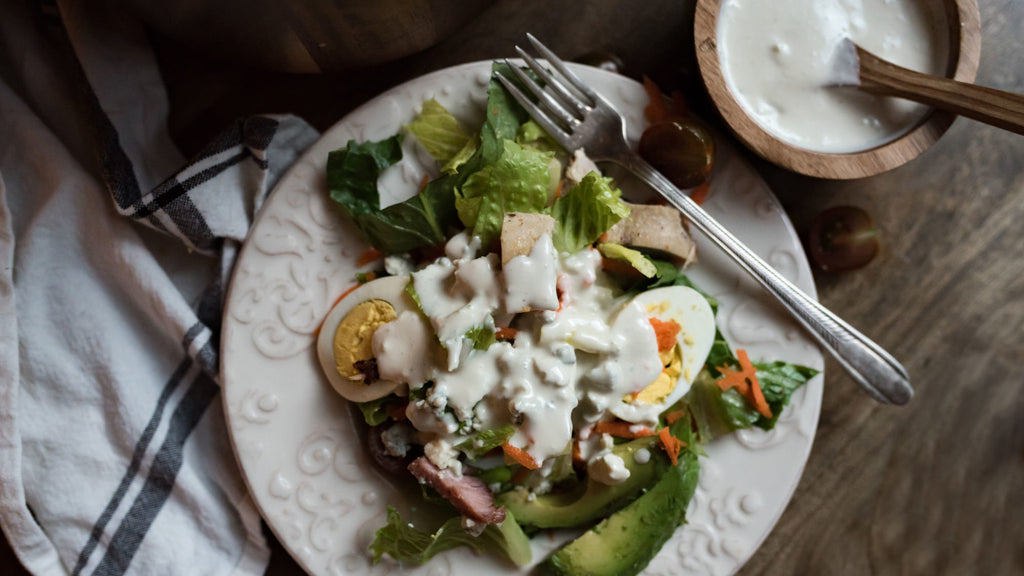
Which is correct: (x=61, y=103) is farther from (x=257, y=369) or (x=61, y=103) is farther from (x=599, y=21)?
(x=599, y=21)

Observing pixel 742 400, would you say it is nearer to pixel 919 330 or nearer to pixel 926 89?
pixel 919 330

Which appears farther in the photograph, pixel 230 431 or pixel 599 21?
pixel 599 21

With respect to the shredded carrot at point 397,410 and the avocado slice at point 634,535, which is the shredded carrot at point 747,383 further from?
the shredded carrot at point 397,410

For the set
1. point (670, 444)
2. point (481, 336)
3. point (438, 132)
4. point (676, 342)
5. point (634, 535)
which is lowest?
point (634, 535)

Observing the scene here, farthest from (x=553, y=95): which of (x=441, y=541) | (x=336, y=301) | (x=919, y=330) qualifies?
(x=919, y=330)

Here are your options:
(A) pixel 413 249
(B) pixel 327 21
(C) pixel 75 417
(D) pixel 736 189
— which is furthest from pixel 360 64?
(C) pixel 75 417

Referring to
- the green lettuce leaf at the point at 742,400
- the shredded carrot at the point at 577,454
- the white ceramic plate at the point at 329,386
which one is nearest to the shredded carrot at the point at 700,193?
the white ceramic plate at the point at 329,386

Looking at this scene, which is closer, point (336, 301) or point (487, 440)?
point (487, 440)

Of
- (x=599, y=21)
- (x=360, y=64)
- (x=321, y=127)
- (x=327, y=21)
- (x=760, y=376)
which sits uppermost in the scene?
(x=327, y=21)
